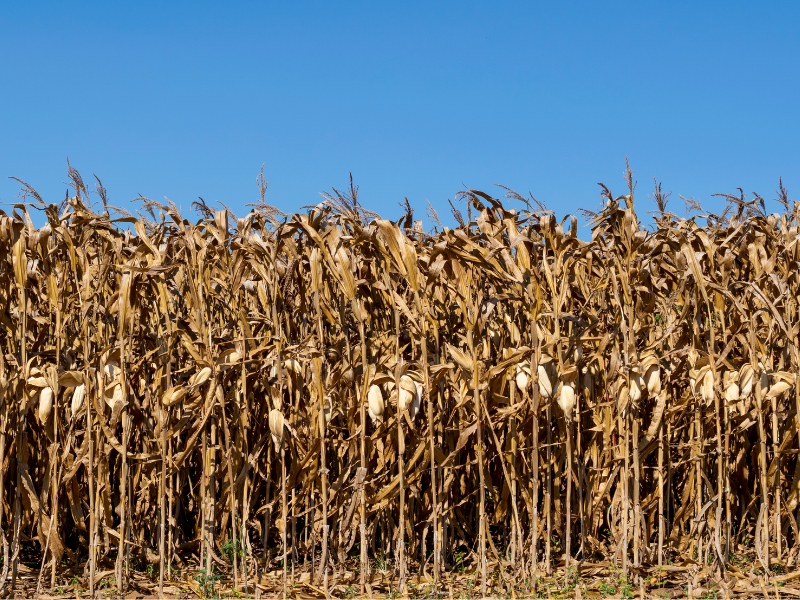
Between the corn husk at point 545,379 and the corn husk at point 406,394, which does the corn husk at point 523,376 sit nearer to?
the corn husk at point 545,379

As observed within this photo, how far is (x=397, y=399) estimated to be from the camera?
3850 mm

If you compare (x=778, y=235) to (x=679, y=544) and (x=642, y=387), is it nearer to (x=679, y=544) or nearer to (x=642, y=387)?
(x=642, y=387)

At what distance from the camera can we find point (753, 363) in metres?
4.01

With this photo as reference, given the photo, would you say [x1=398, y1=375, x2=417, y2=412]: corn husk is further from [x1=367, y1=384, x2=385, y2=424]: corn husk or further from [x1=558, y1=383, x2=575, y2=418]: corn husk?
[x1=558, y1=383, x2=575, y2=418]: corn husk

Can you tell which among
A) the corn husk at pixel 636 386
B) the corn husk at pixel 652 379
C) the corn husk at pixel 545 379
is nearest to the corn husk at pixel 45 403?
the corn husk at pixel 545 379

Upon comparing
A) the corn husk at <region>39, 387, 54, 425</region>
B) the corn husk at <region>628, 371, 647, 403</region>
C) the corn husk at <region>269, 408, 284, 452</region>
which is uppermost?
the corn husk at <region>628, 371, 647, 403</region>

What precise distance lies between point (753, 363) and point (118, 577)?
3.75 metres

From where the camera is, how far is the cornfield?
389 centimetres

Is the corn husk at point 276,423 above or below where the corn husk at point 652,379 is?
below

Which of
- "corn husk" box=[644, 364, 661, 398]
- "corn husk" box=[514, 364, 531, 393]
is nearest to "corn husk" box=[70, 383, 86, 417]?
"corn husk" box=[514, 364, 531, 393]

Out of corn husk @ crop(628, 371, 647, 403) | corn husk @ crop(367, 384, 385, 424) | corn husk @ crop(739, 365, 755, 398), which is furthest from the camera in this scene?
corn husk @ crop(739, 365, 755, 398)

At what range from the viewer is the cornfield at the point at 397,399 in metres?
3.89

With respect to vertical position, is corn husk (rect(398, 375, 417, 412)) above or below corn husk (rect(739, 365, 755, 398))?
below

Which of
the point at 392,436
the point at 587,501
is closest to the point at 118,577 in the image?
the point at 392,436
